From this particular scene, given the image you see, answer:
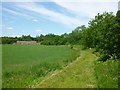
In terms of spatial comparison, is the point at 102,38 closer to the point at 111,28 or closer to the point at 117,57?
the point at 111,28

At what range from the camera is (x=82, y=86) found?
7.05 m

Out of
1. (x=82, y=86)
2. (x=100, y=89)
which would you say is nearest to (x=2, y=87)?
(x=82, y=86)

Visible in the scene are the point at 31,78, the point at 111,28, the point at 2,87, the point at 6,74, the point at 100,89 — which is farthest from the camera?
the point at 6,74

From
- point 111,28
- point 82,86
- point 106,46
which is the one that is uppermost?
point 111,28

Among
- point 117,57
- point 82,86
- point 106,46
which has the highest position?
point 106,46

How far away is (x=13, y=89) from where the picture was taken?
21.1ft

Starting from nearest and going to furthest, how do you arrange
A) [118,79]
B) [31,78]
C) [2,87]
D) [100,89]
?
1. [100,89]
2. [2,87]
3. [118,79]
4. [31,78]

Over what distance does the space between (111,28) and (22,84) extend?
4.12 metres

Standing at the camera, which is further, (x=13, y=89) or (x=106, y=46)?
(x=13, y=89)

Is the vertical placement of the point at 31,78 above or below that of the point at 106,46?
below

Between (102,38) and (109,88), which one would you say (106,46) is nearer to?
(102,38)

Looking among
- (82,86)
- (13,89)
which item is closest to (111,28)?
(82,86)

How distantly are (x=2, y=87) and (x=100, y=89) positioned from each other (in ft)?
12.2

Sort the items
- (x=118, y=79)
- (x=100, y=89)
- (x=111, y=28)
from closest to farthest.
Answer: (x=111, y=28), (x=100, y=89), (x=118, y=79)
